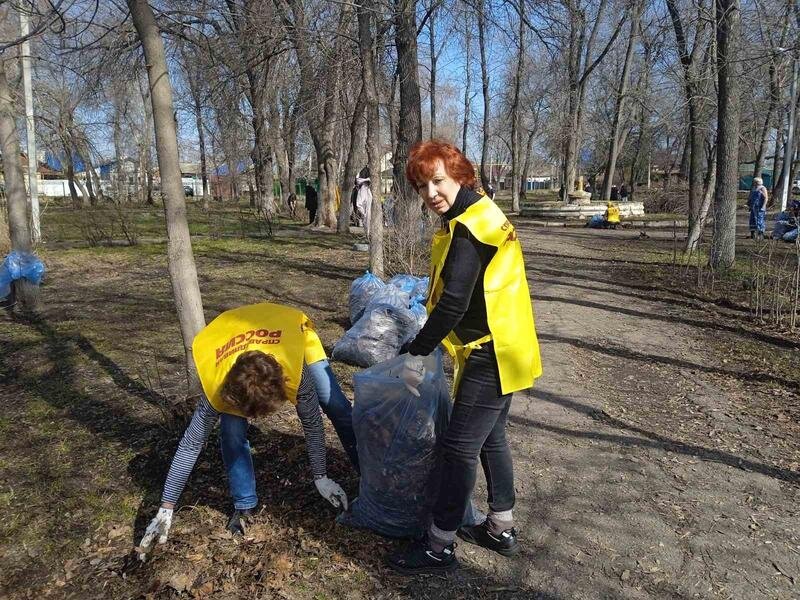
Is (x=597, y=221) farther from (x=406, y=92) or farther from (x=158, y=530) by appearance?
(x=158, y=530)

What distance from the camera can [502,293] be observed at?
2.07 meters

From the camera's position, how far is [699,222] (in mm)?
9695

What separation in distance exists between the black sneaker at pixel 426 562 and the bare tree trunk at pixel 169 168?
1823 millimetres

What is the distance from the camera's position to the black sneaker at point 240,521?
246cm

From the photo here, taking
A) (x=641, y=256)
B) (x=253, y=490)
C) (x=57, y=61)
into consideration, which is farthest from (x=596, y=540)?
(x=641, y=256)

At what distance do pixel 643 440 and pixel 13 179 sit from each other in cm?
642

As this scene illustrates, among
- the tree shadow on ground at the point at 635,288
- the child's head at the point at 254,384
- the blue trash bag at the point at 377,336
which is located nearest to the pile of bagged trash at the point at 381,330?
the blue trash bag at the point at 377,336

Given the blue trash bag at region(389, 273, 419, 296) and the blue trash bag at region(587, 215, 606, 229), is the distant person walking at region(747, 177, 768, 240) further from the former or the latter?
the blue trash bag at region(389, 273, 419, 296)

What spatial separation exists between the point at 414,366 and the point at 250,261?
28.5 feet

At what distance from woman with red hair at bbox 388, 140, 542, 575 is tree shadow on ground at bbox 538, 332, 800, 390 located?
3.10 meters

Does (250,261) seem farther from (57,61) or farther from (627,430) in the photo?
(627,430)

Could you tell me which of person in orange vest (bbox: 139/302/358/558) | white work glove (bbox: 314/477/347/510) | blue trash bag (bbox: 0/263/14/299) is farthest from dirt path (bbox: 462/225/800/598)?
blue trash bag (bbox: 0/263/14/299)

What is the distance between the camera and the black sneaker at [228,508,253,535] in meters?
2.46

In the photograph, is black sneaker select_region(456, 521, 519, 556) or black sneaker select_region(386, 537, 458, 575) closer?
black sneaker select_region(386, 537, 458, 575)
